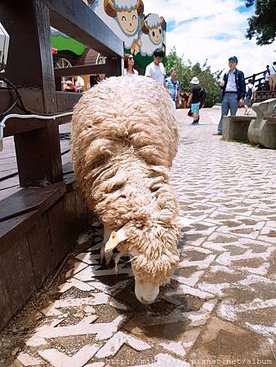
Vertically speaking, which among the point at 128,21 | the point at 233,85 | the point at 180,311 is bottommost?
the point at 180,311

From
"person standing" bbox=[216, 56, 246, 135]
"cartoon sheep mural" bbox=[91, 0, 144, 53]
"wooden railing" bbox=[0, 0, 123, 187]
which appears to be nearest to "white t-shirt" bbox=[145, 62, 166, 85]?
"person standing" bbox=[216, 56, 246, 135]

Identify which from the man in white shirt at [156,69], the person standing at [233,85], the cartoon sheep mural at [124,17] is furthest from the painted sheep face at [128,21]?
the man in white shirt at [156,69]

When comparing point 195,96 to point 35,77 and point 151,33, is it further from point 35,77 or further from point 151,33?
point 35,77

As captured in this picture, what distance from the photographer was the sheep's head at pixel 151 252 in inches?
71.6

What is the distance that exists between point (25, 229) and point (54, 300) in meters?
0.52

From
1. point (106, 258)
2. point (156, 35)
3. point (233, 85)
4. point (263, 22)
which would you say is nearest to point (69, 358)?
point (106, 258)

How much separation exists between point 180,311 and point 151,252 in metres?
0.52

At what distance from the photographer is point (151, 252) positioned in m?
1.83

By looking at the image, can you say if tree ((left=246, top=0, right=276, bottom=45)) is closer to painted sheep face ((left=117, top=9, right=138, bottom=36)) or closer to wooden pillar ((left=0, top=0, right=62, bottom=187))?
painted sheep face ((left=117, top=9, right=138, bottom=36))

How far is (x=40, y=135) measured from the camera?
2.71 metres

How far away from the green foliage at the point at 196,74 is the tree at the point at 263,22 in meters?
5.02

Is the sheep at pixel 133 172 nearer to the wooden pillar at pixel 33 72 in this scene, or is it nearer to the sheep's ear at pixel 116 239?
the sheep's ear at pixel 116 239

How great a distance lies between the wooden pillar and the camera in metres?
2.47

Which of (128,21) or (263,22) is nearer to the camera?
(128,21)
